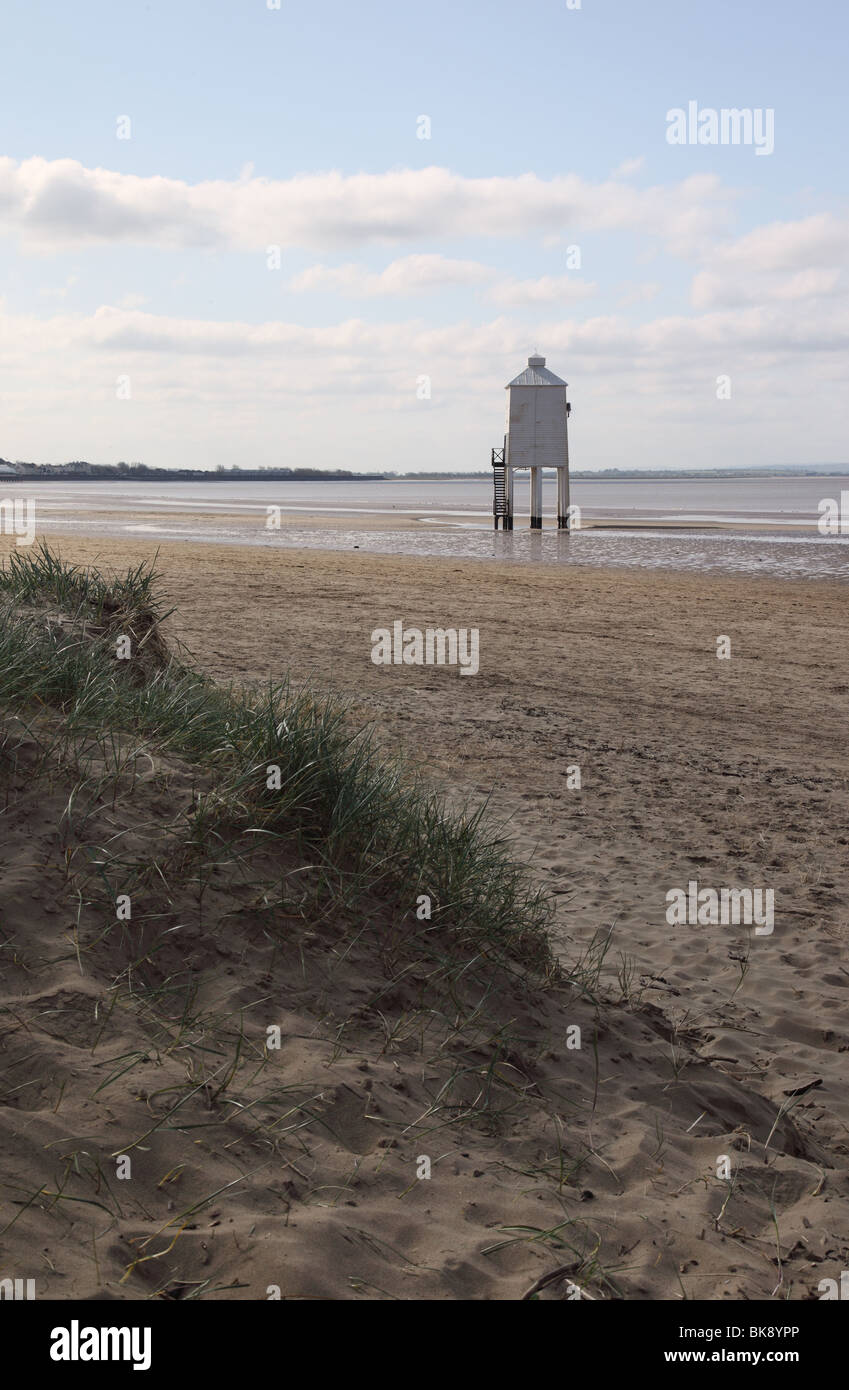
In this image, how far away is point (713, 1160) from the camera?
140 inches

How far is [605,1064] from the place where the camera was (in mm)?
4051

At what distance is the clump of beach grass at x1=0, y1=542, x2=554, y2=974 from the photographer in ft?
14.8

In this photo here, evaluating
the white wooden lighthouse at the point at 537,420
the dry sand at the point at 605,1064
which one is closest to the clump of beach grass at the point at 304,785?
the dry sand at the point at 605,1064

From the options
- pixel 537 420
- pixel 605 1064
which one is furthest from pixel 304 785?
pixel 537 420

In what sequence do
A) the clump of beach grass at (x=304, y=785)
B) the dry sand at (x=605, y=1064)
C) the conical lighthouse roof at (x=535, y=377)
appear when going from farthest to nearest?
1. the conical lighthouse roof at (x=535, y=377)
2. the clump of beach grass at (x=304, y=785)
3. the dry sand at (x=605, y=1064)

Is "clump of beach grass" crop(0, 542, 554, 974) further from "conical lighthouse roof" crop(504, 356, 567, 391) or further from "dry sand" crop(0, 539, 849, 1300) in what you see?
"conical lighthouse roof" crop(504, 356, 567, 391)

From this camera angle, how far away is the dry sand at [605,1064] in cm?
285

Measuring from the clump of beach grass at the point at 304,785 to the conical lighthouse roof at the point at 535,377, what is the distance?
38.3m

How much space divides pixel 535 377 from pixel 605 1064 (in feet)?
133

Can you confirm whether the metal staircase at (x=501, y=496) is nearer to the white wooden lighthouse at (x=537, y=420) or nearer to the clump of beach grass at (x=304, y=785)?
the white wooden lighthouse at (x=537, y=420)

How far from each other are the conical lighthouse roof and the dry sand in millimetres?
32790

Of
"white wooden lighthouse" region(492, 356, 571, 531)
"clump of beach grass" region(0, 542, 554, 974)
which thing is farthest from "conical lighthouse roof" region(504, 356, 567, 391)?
"clump of beach grass" region(0, 542, 554, 974)

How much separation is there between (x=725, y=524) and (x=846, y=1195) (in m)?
48.7
